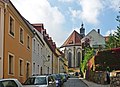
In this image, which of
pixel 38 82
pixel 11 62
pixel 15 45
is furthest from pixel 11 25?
pixel 38 82

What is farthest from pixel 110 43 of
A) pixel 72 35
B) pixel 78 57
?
pixel 72 35

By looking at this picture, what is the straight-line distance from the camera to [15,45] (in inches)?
826

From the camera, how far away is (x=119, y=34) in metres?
44.5

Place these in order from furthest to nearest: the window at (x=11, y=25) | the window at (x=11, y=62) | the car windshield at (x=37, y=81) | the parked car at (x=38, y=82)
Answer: the window at (x=11, y=62)
the window at (x=11, y=25)
the car windshield at (x=37, y=81)
the parked car at (x=38, y=82)

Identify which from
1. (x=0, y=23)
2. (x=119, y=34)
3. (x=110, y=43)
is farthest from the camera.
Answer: (x=110, y=43)

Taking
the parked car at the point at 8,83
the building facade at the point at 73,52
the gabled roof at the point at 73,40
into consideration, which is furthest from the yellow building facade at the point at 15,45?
the gabled roof at the point at 73,40

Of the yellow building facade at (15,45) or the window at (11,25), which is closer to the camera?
the yellow building facade at (15,45)

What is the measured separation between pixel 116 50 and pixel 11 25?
19971 mm

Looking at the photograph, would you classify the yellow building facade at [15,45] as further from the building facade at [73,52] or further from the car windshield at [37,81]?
the building facade at [73,52]

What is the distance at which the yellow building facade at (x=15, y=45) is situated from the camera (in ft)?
59.2

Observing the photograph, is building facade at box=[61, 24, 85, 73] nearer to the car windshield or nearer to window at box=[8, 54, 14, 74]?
Result: window at box=[8, 54, 14, 74]

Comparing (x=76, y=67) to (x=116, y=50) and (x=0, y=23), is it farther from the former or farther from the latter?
(x=0, y=23)


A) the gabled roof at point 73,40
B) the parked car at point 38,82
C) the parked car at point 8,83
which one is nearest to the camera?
the parked car at point 8,83

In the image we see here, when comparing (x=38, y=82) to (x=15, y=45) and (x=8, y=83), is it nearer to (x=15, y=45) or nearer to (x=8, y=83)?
(x=15, y=45)
